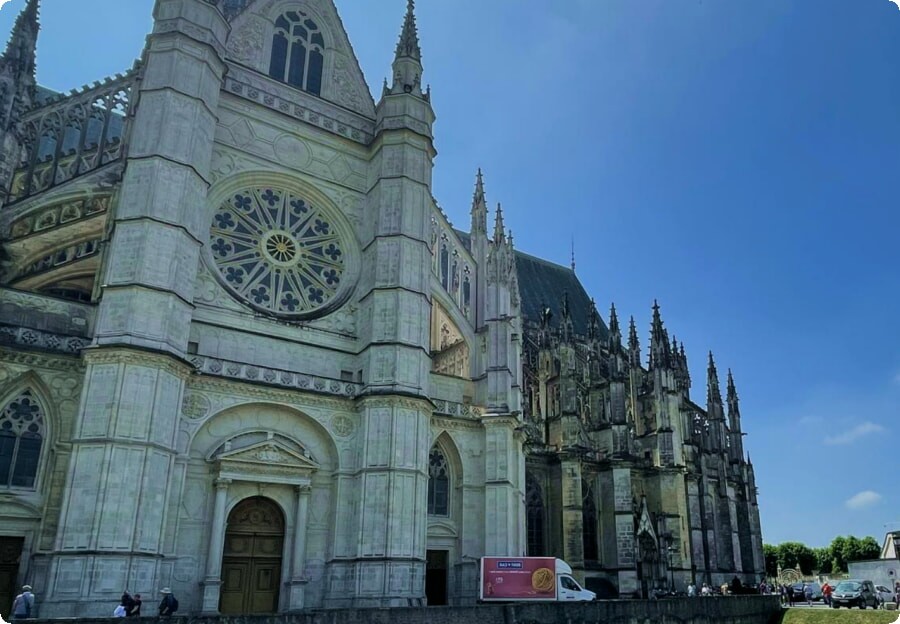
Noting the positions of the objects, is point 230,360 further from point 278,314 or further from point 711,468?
point 711,468

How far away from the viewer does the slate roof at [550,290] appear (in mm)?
44625

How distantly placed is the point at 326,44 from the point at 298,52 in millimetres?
1319

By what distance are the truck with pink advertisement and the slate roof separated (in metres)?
21.5

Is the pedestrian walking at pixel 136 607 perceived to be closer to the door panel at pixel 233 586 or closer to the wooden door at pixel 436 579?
the door panel at pixel 233 586

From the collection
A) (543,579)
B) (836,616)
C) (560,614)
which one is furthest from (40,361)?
(836,616)

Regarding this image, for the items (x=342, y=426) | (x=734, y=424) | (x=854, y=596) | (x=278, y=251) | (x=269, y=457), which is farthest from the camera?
(x=734, y=424)

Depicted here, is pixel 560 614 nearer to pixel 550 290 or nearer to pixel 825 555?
pixel 550 290

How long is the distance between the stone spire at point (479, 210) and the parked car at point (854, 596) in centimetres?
2035

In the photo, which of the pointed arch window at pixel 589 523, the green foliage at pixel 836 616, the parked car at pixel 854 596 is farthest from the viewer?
the pointed arch window at pixel 589 523

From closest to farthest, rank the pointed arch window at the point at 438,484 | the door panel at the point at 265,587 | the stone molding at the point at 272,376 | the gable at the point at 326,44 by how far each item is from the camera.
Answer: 1. the door panel at the point at 265,587
2. the stone molding at the point at 272,376
3. the pointed arch window at the point at 438,484
4. the gable at the point at 326,44

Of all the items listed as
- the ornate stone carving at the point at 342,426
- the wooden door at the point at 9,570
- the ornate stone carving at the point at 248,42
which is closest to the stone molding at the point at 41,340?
the wooden door at the point at 9,570

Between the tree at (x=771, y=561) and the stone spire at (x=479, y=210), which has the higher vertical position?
the stone spire at (x=479, y=210)

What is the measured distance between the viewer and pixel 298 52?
86.7 ft

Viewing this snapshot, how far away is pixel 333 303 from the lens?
78.6ft
